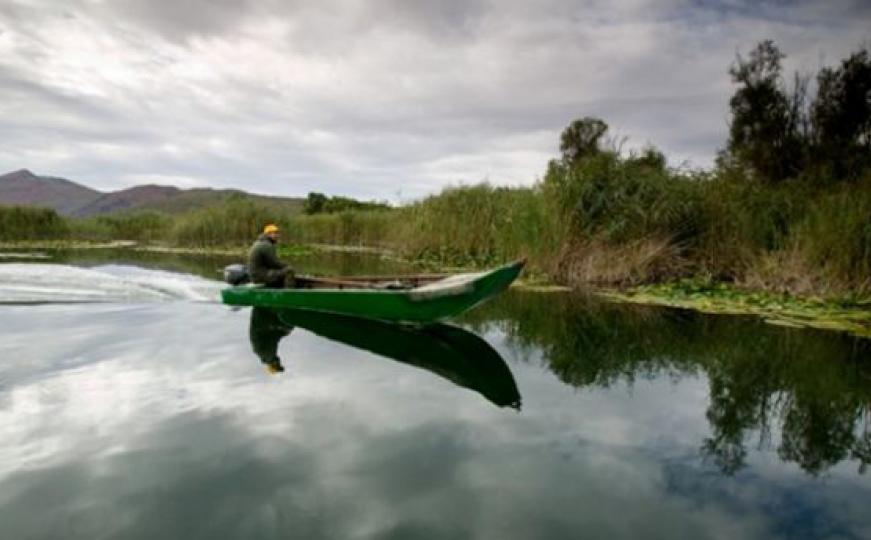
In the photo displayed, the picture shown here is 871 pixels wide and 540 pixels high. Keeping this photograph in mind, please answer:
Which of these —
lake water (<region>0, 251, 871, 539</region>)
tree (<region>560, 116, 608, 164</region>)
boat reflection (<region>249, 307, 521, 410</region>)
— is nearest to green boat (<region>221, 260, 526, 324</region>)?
boat reflection (<region>249, 307, 521, 410</region>)

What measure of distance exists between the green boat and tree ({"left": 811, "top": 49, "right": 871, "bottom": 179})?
19.5 meters

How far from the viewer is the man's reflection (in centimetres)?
714

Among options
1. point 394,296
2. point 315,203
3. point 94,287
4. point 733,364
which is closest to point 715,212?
point 733,364

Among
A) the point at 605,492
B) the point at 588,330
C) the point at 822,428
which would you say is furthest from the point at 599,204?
the point at 605,492

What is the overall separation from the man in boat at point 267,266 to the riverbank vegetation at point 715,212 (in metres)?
6.15

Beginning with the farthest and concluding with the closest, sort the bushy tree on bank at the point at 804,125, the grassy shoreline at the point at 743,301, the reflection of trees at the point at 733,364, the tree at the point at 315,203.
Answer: the tree at the point at 315,203, the bushy tree on bank at the point at 804,125, the grassy shoreline at the point at 743,301, the reflection of trees at the point at 733,364

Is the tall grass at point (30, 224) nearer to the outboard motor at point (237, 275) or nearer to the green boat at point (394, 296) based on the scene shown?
the outboard motor at point (237, 275)

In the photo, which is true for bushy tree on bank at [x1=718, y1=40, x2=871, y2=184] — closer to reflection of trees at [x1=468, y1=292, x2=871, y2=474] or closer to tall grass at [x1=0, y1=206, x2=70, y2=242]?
reflection of trees at [x1=468, y1=292, x2=871, y2=474]

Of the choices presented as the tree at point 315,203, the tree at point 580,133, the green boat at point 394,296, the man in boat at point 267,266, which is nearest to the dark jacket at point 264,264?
the man in boat at point 267,266

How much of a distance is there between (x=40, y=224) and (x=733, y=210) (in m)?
34.7

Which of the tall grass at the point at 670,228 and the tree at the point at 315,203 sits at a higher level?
the tree at the point at 315,203

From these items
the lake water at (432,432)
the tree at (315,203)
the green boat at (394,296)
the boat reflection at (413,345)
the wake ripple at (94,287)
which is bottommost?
the lake water at (432,432)

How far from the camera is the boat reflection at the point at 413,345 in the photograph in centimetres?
644

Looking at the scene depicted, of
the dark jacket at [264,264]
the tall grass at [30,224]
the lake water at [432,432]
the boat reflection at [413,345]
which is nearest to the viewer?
the lake water at [432,432]
